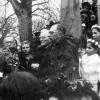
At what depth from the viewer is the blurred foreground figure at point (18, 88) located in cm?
155

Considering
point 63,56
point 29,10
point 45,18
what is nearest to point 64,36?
point 63,56

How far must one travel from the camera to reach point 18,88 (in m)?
1.54

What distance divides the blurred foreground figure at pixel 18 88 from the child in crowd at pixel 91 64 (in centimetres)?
273

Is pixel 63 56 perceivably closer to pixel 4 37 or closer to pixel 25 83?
pixel 4 37

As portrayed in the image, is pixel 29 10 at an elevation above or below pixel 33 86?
above

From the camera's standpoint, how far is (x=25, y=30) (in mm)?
6039

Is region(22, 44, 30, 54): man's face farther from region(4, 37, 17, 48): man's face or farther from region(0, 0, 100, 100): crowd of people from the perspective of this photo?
region(4, 37, 17, 48): man's face

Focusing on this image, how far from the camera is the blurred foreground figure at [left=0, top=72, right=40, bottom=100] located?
155cm

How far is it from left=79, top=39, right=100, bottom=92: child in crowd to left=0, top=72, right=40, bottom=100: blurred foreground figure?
273cm

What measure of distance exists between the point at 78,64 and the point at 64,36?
1.34 feet

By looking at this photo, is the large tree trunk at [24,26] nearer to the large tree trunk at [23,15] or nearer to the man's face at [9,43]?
the large tree trunk at [23,15]

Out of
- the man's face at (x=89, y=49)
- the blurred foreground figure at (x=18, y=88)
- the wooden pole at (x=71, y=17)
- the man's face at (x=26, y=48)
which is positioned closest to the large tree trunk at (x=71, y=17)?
the wooden pole at (x=71, y=17)

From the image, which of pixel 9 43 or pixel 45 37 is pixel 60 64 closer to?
pixel 45 37

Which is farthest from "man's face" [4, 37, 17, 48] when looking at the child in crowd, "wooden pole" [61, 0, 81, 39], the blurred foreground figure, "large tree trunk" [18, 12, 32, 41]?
the blurred foreground figure
